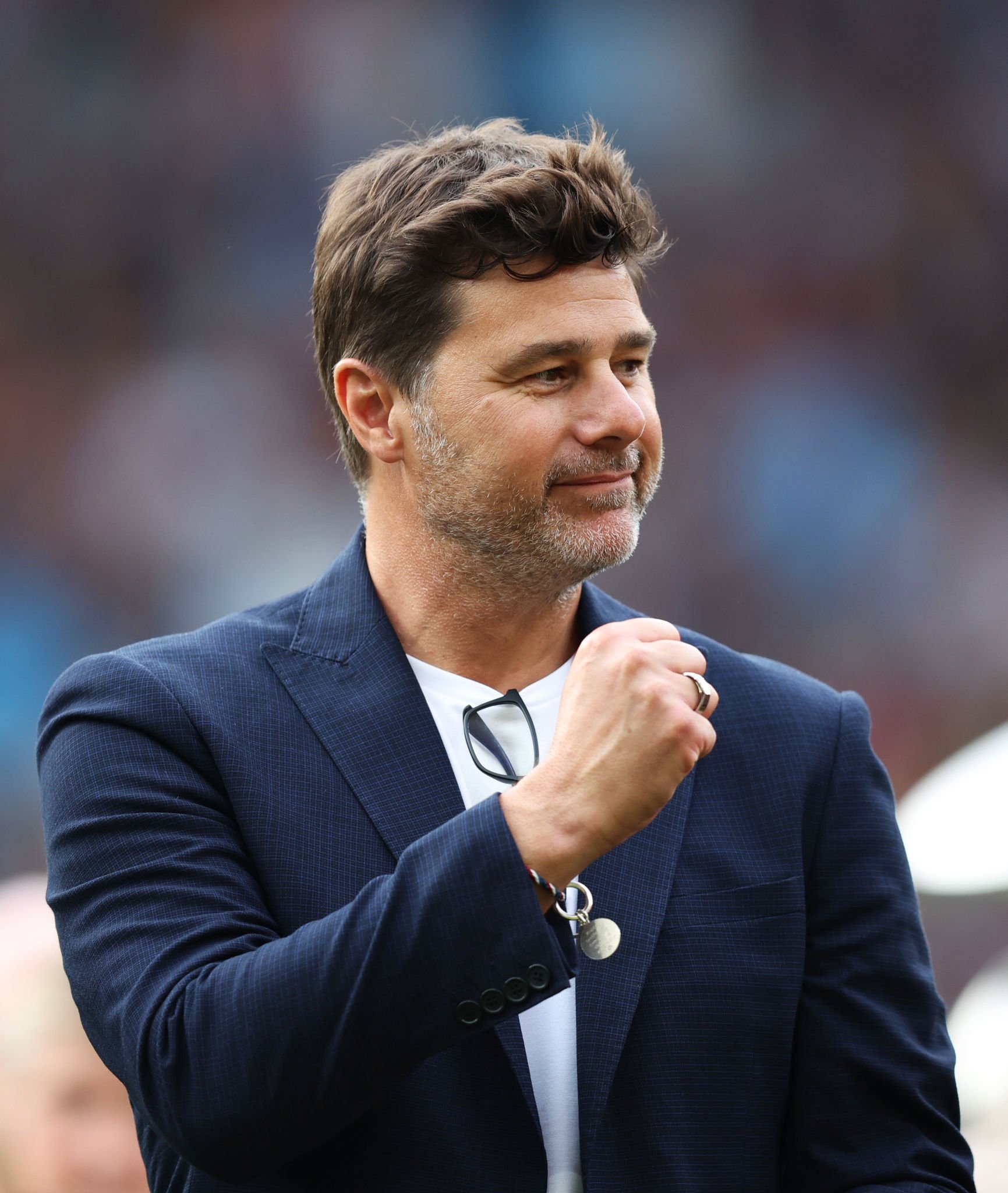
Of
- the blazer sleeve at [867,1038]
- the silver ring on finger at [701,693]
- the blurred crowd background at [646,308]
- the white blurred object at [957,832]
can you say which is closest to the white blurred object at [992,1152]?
the blurred crowd background at [646,308]

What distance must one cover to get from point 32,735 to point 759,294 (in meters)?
2.94

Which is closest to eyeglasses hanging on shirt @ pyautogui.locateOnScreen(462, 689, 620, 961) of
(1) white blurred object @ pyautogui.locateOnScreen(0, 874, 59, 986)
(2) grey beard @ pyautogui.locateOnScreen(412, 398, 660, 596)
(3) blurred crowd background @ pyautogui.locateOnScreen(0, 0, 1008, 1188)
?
(2) grey beard @ pyautogui.locateOnScreen(412, 398, 660, 596)

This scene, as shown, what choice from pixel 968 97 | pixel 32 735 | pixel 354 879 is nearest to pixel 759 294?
pixel 968 97

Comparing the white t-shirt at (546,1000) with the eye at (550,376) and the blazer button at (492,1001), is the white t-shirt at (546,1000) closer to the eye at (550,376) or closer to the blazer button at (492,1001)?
the blazer button at (492,1001)

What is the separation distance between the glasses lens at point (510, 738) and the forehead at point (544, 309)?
0.51 m

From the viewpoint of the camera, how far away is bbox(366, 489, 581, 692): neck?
1.87 metres

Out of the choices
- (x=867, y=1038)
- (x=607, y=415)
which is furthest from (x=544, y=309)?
(x=867, y=1038)

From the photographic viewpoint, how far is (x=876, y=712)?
4.45 meters

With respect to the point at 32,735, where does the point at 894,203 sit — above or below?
above

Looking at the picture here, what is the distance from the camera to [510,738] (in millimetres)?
1840

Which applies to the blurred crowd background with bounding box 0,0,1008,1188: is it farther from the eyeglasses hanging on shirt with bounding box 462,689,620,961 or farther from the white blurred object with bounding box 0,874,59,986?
the eyeglasses hanging on shirt with bounding box 462,689,620,961

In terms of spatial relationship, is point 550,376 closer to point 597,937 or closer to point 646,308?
point 597,937

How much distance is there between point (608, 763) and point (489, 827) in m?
0.14

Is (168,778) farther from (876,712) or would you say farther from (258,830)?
(876,712)
